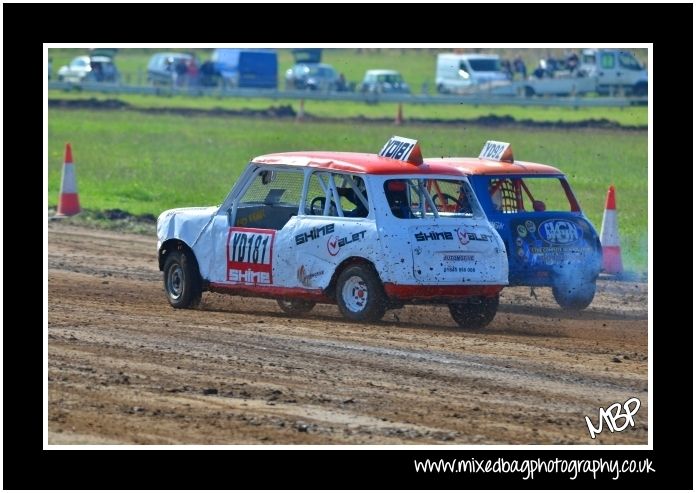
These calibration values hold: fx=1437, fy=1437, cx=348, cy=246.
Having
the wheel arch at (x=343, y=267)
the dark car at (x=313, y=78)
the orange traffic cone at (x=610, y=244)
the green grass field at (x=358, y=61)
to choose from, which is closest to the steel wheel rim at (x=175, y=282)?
the wheel arch at (x=343, y=267)

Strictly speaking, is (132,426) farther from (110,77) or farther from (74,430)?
(110,77)

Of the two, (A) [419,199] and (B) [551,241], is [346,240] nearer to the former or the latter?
(A) [419,199]

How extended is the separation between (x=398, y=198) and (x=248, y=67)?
167ft

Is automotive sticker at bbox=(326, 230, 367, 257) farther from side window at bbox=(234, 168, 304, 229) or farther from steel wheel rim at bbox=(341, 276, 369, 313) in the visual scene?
side window at bbox=(234, 168, 304, 229)

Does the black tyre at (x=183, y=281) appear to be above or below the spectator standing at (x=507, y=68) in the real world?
below

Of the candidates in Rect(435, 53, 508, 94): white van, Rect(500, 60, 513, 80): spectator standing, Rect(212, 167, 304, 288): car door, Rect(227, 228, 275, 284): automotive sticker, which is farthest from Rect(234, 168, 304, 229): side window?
Rect(500, 60, 513, 80): spectator standing

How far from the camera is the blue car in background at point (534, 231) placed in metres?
14.7

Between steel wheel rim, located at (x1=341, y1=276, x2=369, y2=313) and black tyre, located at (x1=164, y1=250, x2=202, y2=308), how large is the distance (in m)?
1.76

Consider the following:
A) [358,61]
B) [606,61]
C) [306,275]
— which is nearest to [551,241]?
[306,275]

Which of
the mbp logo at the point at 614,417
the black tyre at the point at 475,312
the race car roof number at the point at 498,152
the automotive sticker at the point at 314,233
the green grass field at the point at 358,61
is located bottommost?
the mbp logo at the point at 614,417

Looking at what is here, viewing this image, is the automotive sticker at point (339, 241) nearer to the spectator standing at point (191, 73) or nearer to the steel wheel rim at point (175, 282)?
the steel wheel rim at point (175, 282)

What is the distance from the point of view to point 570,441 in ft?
29.7

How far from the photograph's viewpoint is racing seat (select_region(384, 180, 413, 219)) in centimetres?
1324

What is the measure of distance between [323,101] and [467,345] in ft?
139
